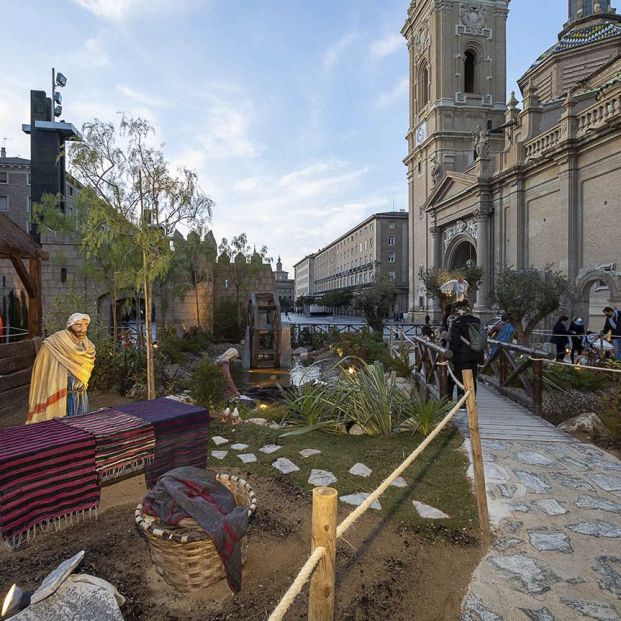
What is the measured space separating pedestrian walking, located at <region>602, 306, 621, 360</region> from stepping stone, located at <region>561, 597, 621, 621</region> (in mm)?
8952

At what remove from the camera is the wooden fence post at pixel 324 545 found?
1617mm

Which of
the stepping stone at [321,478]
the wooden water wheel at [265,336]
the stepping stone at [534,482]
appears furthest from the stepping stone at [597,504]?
the wooden water wheel at [265,336]

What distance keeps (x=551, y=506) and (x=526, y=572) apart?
1162 millimetres

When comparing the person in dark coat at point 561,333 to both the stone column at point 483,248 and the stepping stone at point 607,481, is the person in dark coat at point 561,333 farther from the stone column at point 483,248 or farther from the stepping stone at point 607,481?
the stone column at point 483,248

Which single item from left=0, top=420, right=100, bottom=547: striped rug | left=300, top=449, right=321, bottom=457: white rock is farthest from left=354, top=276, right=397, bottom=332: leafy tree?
left=0, top=420, right=100, bottom=547: striped rug

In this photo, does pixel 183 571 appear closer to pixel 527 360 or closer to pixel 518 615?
pixel 518 615

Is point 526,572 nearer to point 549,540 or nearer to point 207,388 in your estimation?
point 549,540

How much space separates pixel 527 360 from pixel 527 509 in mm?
4255

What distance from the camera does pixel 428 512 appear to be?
11.9 ft

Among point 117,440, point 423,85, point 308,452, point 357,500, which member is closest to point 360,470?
point 357,500

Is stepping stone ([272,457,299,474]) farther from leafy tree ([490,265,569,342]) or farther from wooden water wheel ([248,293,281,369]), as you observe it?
leafy tree ([490,265,569,342])

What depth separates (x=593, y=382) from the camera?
7914 mm

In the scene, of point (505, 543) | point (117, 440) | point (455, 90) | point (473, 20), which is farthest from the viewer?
point (473, 20)

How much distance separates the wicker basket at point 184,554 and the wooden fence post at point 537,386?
5.72 m
